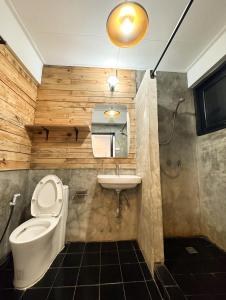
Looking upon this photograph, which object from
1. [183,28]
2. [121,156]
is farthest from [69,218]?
[183,28]

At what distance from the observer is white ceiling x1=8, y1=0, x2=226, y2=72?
1553 millimetres

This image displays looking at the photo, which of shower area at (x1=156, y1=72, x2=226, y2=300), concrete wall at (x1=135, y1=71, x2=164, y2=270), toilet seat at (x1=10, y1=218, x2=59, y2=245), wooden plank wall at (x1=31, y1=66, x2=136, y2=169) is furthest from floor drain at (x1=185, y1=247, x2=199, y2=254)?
toilet seat at (x1=10, y1=218, x2=59, y2=245)

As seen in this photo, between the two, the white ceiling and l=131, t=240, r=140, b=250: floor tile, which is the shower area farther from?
the white ceiling

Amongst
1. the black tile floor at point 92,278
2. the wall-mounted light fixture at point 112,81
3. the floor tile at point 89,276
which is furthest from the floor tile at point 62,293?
the wall-mounted light fixture at point 112,81

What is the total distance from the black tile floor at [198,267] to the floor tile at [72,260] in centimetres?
95

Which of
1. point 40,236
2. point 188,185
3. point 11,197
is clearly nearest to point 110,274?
point 40,236

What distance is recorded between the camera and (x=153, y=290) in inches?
53.1

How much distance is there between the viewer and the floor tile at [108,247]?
1961mm

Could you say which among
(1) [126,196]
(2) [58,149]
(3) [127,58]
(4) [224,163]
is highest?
(3) [127,58]

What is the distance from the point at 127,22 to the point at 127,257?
227 cm

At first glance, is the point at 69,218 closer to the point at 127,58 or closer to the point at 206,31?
the point at 127,58

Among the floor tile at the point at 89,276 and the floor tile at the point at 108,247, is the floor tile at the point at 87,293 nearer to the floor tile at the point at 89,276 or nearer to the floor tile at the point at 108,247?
the floor tile at the point at 89,276

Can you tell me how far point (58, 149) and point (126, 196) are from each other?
1.19 meters

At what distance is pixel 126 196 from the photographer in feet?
7.41
